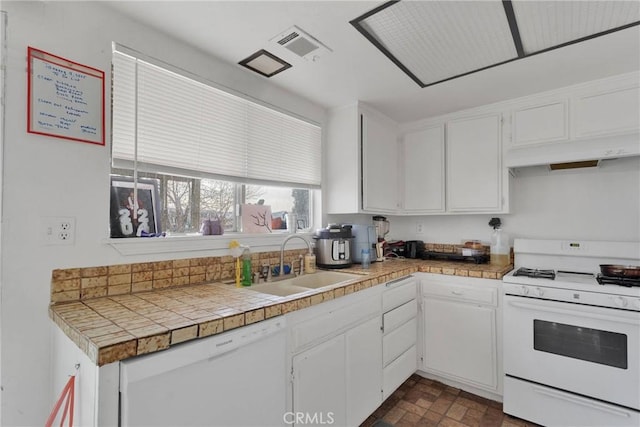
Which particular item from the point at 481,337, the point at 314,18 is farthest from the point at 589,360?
the point at 314,18

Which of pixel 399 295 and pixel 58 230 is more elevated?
pixel 58 230

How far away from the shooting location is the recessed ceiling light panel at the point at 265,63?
1.82m

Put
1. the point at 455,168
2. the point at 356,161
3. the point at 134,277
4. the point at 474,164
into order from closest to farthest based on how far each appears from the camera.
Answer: the point at 134,277, the point at 356,161, the point at 474,164, the point at 455,168

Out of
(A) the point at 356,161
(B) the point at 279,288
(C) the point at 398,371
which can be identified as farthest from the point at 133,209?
(C) the point at 398,371

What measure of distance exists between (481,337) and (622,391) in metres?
0.74

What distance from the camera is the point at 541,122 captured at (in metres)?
2.35

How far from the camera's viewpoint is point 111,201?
1483 mm

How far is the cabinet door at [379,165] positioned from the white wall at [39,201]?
1828mm

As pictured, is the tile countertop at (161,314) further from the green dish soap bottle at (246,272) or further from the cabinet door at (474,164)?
the cabinet door at (474,164)

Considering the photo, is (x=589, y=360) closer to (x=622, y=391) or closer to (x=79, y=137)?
(x=622, y=391)

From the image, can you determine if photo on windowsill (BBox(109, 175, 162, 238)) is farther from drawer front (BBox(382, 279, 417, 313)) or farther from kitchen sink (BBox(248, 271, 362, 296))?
drawer front (BBox(382, 279, 417, 313))

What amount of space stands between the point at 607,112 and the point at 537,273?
124 centimetres

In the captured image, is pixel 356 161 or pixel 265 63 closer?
pixel 265 63

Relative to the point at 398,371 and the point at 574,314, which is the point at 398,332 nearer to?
the point at 398,371
